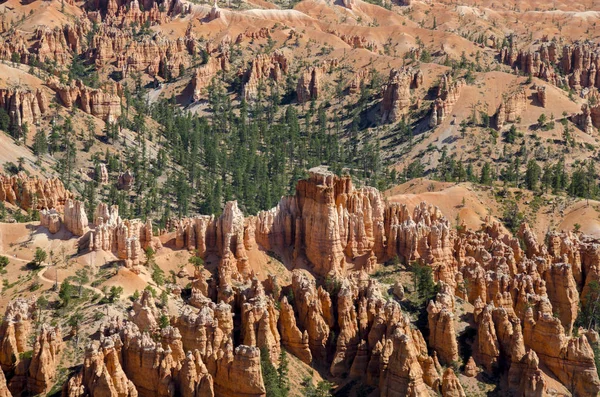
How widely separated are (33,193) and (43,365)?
59220mm

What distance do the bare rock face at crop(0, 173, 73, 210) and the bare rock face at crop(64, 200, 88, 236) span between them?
30.3 meters

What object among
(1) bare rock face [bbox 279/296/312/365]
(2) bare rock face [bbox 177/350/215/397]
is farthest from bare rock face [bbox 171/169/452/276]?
(2) bare rock face [bbox 177/350/215/397]

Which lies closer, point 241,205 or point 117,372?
point 117,372

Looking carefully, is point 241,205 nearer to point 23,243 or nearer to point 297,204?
point 297,204

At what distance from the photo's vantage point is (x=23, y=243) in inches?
4365

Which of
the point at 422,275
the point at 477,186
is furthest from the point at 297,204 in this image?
the point at 477,186

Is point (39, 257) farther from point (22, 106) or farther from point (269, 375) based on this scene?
point (22, 106)

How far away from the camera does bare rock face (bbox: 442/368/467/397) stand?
96.5 m

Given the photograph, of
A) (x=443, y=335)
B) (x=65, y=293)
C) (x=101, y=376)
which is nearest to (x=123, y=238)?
(x=65, y=293)

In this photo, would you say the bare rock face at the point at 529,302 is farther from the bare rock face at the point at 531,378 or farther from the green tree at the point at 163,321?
the green tree at the point at 163,321

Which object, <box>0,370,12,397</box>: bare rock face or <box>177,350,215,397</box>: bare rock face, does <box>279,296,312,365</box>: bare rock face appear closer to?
<box>177,350,215,397</box>: bare rock face

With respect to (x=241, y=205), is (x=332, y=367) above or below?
above

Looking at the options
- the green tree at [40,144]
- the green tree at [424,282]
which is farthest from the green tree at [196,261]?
the green tree at [40,144]

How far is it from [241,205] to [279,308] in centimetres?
7221
